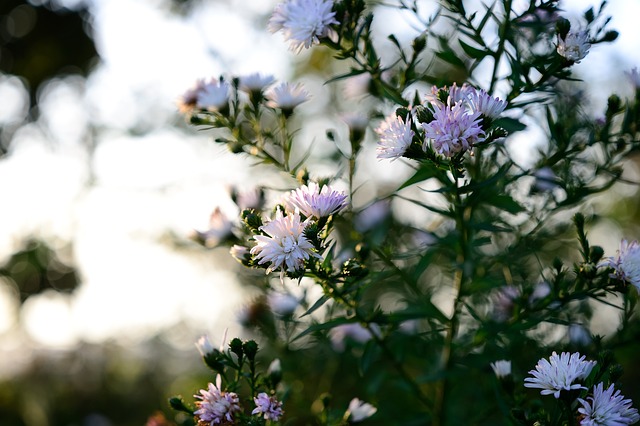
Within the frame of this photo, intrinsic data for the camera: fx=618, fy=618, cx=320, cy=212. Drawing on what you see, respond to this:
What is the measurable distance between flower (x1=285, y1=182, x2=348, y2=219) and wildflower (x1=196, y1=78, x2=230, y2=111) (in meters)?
0.51

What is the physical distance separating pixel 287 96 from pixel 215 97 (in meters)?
0.18

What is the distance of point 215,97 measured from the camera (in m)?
1.55

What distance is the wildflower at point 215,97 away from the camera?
1546 mm

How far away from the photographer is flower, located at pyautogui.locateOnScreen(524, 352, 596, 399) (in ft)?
3.33

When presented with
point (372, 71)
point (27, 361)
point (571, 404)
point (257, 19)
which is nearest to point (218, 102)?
point (372, 71)

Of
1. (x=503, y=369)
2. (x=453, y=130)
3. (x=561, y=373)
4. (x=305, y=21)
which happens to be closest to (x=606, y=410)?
(x=561, y=373)

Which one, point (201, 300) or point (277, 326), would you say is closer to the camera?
point (277, 326)

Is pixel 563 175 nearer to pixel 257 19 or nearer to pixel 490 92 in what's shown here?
pixel 490 92

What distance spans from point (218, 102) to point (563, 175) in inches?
36.8

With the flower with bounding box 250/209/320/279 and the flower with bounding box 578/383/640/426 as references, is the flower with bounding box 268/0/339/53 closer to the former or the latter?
the flower with bounding box 250/209/320/279

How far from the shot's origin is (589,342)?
1.73m

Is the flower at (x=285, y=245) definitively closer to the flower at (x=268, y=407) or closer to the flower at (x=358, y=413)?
the flower at (x=268, y=407)

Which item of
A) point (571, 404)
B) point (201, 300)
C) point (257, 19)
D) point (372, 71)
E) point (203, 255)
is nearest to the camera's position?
point (571, 404)

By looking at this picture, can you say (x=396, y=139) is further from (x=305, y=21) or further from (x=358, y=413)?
(x=358, y=413)
